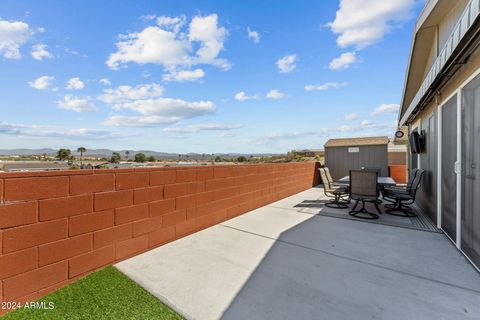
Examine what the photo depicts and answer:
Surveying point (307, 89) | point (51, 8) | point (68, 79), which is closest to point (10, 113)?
point (68, 79)

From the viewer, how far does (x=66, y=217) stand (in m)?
2.14

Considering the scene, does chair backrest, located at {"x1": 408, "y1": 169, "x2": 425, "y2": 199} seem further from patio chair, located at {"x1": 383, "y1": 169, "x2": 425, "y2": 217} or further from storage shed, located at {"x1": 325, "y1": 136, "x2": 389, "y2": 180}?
storage shed, located at {"x1": 325, "y1": 136, "x2": 389, "y2": 180}

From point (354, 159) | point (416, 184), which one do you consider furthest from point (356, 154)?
point (416, 184)

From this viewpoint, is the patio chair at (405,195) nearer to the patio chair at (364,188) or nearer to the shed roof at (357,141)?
the patio chair at (364,188)

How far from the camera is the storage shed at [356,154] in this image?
10000mm

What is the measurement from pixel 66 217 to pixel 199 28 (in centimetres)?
648

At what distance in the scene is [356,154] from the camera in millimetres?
10453

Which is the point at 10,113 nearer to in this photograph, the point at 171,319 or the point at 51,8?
the point at 51,8

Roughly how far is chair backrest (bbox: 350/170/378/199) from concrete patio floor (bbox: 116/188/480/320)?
3.67 feet

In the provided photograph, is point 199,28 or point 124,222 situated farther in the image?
point 199,28

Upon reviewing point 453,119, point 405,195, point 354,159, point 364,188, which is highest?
point 453,119

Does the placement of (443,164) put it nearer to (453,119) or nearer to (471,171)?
(453,119)

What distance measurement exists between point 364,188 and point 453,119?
2.11 meters

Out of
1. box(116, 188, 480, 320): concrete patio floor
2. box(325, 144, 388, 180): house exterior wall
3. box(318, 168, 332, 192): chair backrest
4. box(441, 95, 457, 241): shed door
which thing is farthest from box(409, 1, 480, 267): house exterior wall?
box(325, 144, 388, 180): house exterior wall
